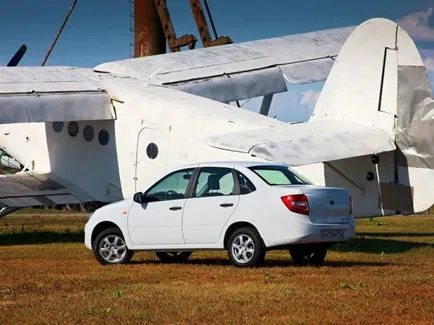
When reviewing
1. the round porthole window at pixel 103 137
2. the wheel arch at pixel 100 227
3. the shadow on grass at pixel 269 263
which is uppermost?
the round porthole window at pixel 103 137

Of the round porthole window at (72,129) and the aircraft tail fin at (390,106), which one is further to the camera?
the round porthole window at (72,129)

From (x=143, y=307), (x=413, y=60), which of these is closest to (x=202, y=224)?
(x=143, y=307)

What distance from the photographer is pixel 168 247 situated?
1733cm

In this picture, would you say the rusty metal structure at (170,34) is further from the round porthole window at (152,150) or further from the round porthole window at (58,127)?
the round porthole window at (152,150)

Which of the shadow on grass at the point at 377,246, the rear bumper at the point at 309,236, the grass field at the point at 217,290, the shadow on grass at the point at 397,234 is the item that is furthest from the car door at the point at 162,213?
the shadow on grass at the point at 397,234

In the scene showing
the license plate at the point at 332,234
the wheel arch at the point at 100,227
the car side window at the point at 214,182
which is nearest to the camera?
the license plate at the point at 332,234

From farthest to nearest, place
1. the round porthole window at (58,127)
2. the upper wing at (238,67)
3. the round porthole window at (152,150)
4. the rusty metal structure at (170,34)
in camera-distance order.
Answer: the rusty metal structure at (170,34) → the upper wing at (238,67) → the round porthole window at (58,127) → the round porthole window at (152,150)

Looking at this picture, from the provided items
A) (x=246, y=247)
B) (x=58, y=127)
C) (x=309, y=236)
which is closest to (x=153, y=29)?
(x=58, y=127)

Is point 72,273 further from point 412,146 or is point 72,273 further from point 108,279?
point 412,146

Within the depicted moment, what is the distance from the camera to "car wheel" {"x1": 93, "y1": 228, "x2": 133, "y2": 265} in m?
17.9

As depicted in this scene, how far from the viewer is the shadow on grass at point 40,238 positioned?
2436 centimetres

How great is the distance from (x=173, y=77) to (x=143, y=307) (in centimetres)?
1690

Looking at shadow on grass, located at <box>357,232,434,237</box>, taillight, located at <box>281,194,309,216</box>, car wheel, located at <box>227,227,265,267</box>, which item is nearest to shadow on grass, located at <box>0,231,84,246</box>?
shadow on grass, located at <box>357,232,434,237</box>

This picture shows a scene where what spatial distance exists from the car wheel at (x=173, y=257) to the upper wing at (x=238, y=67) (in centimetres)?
→ 929
